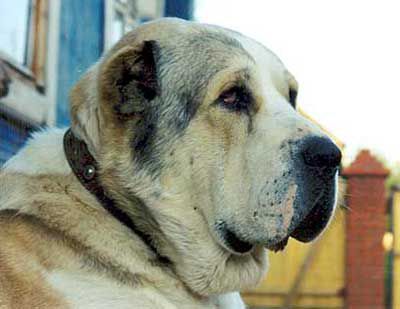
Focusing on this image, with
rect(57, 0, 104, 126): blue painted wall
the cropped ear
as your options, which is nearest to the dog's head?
the cropped ear

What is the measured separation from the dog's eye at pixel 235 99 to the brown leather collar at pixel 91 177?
46 centimetres

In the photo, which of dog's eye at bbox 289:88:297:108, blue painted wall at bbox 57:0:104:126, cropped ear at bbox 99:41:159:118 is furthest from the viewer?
blue painted wall at bbox 57:0:104:126

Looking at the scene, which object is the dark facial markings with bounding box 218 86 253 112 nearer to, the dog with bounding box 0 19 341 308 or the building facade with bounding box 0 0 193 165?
the dog with bounding box 0 19 341 308

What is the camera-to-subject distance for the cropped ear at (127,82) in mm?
3648

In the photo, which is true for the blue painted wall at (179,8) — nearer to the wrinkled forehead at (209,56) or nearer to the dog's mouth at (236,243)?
the wrinkled forehead at (209,56)

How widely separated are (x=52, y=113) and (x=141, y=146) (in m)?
3.94

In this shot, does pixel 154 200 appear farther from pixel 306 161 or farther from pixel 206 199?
pixel 306 161

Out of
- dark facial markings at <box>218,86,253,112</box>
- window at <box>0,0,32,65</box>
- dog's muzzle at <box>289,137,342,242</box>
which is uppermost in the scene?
dark facial markings at <box>218,86,253,112</box>

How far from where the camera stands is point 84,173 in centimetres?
363

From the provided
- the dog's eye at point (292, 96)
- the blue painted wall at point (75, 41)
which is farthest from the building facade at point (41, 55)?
the dog's eye at point (292, 96)

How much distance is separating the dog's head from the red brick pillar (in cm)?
870

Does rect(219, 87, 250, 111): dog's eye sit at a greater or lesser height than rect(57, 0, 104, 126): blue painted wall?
greater

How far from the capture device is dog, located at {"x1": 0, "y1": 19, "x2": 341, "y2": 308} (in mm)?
3484

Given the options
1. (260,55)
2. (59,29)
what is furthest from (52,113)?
(260,55)
